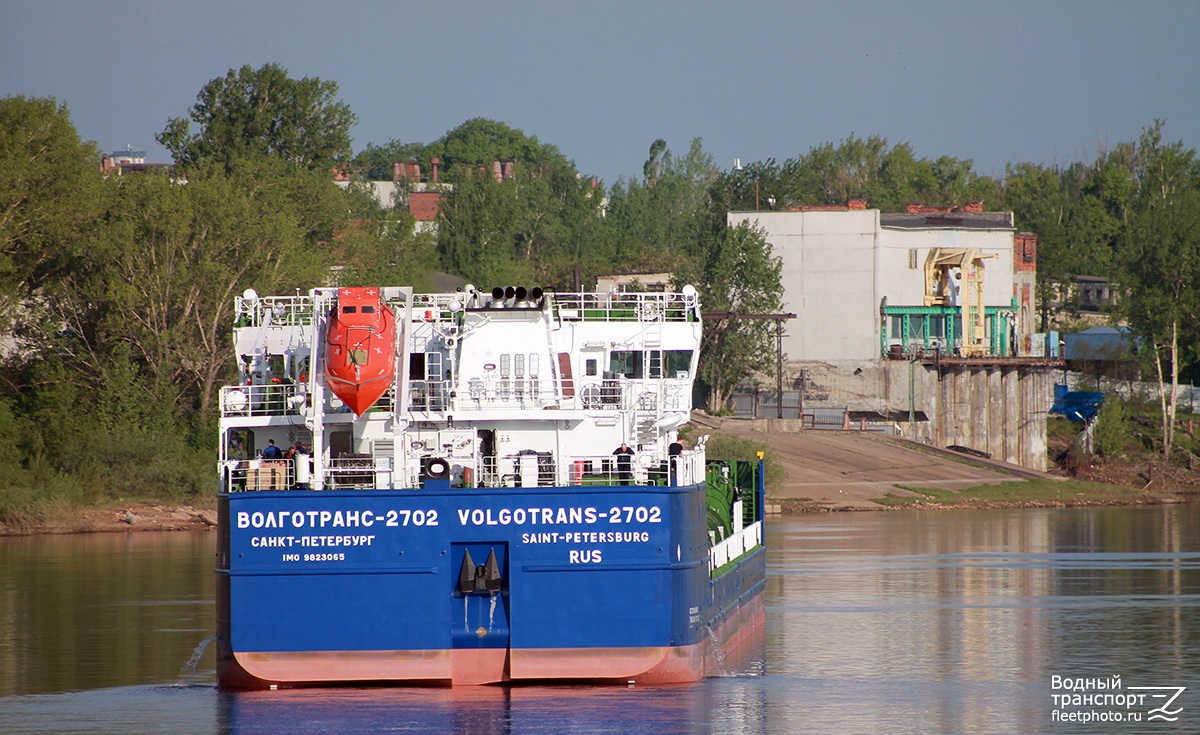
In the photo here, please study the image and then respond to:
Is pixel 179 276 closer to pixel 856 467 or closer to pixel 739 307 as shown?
pixel 856 467

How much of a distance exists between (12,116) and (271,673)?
44.5 meters

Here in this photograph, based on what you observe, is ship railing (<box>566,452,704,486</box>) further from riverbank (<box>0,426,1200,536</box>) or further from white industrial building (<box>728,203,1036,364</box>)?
white industrial building (<box>728,203,1036,364</box>)

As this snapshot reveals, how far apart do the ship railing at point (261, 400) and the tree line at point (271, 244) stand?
114 feet

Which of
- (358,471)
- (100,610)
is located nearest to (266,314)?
(358,471)

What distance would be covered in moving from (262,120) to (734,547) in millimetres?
70685

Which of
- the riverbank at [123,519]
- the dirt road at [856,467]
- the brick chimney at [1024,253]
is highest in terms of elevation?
the brick chimney at [1024,253]

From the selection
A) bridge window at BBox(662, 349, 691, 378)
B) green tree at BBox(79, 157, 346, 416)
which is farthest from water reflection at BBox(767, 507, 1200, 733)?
green tree at BBox(79, 157, 346, 416)

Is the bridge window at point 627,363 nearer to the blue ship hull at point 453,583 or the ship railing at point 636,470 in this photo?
the ship railing at point 636,470

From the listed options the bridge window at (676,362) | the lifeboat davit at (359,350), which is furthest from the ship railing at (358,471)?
the bridge window at (676,362)

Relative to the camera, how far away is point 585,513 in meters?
22.8

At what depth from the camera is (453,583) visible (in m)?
22.8

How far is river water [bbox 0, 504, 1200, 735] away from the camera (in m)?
22.4

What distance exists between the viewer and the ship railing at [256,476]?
23703mm

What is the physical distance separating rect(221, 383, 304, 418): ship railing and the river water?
14.1 ft
